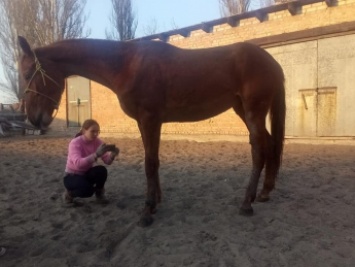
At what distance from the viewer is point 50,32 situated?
26562 millimetres

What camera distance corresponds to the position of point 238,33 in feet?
36.7

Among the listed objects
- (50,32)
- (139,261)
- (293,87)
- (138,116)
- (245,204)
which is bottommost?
(139,261)

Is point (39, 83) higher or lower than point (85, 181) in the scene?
higher

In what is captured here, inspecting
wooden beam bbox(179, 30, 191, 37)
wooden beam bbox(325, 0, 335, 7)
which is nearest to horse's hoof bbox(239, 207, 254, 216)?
wooden beam bbox(325, 0, 335, 7)

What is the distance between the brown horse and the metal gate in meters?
13.0

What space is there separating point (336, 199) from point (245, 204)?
4.10ft

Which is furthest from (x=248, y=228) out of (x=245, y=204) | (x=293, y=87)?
(x=293, y=87)

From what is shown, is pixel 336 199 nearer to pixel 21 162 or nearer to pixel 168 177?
pixel 168 177

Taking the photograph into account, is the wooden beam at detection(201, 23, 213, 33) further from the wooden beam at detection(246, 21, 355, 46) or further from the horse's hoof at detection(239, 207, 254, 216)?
the horse's hoof at detection(239, 207, 254, 216)

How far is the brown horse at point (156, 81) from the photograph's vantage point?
3762mm

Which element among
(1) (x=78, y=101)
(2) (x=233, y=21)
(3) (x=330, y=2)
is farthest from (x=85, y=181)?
→ (1) (x=78, y=101)

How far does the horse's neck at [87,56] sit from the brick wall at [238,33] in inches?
292

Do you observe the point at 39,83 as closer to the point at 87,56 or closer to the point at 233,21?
the point at 87,56

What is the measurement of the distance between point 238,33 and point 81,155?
855 cm
